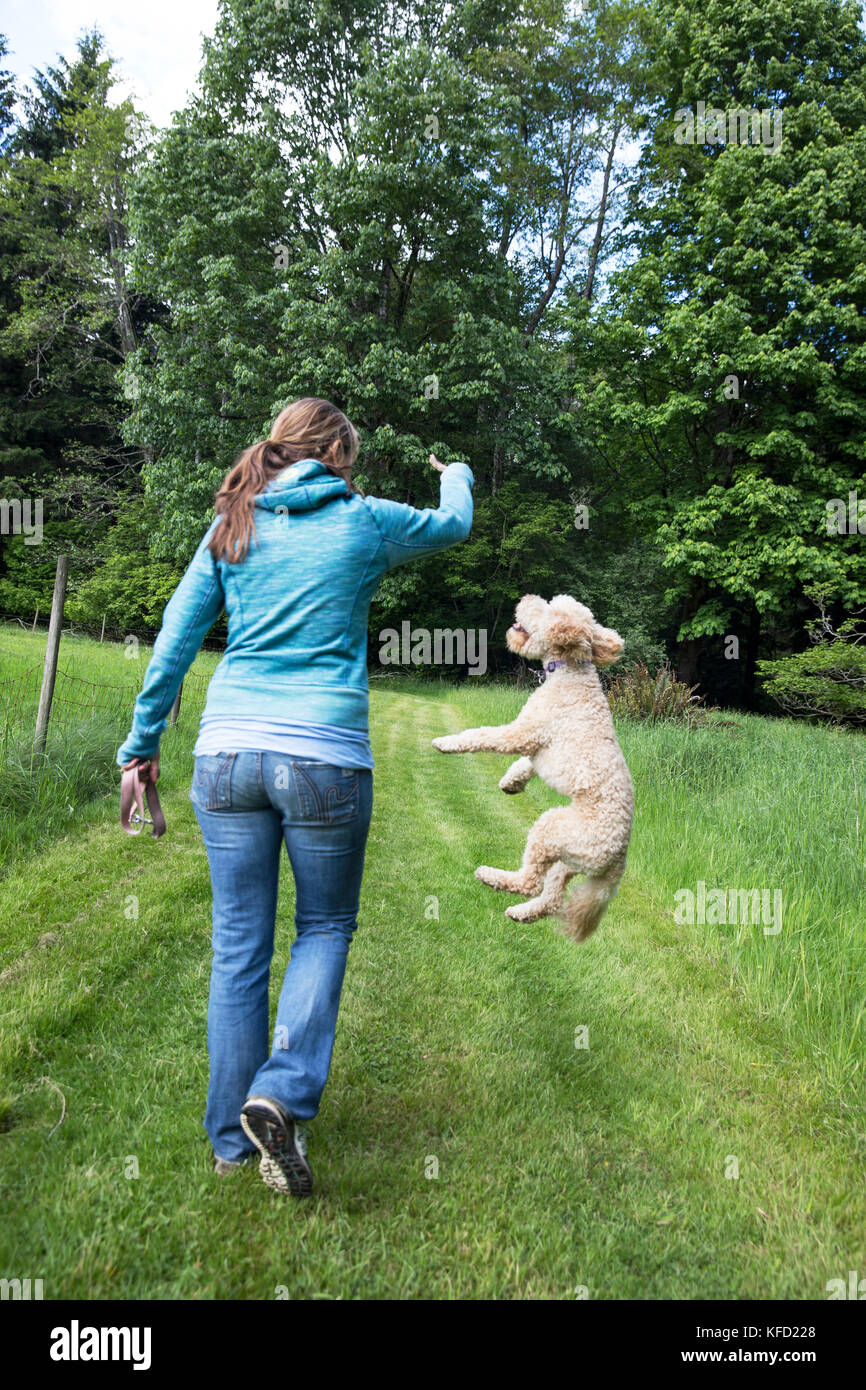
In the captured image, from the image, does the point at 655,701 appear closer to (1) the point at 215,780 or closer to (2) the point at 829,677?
(2) the point at 829,677

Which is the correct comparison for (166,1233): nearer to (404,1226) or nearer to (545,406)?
(404,1226)

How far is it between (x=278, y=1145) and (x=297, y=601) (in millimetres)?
1344

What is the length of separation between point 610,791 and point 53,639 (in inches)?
189

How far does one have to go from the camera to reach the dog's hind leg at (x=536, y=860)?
2.28 m

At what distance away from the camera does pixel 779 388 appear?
17438mm

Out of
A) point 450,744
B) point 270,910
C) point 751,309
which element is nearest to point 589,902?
point 450,744

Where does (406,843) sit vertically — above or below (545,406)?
below

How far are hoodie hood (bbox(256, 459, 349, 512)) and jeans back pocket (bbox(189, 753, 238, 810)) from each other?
676 millimetres

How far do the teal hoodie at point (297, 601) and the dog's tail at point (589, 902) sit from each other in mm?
921

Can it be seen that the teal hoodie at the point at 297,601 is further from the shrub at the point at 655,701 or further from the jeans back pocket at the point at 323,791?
the shrub at the point at 655,701

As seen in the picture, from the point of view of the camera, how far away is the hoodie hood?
192cm
